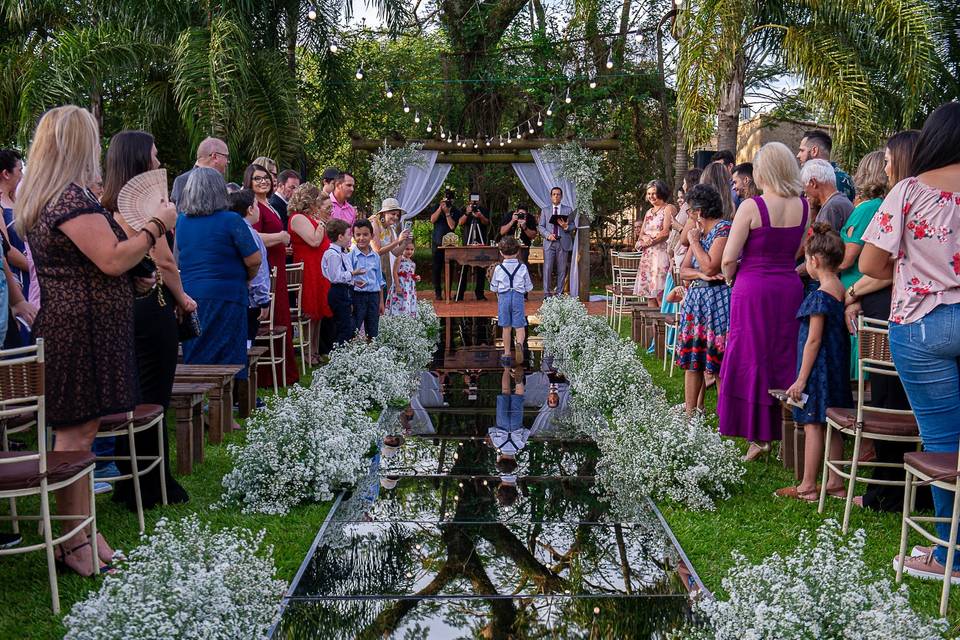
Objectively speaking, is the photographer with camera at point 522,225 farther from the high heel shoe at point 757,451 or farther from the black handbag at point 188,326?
the black handbag at point 188,326

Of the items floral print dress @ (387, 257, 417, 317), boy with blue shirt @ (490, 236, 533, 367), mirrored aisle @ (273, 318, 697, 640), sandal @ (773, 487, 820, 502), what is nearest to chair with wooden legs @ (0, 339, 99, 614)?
mirrored aisle @ (273, 318, 697, 640)

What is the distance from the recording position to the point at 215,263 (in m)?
6.61

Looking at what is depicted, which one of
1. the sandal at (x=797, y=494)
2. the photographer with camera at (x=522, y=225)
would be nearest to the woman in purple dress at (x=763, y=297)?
the sandal at (x=797, y=494)

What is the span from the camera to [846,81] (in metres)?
12.2

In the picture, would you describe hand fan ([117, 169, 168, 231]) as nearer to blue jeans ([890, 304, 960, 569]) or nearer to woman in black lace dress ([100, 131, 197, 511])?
woman in black lace dress ([100, 131, 197, 511])

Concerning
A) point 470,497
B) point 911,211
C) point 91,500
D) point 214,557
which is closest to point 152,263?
point 91,500

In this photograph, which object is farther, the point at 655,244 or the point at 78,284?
the point at 655,244

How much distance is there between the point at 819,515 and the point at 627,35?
63.2 feet

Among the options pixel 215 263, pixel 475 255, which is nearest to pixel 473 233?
pixel 475 255

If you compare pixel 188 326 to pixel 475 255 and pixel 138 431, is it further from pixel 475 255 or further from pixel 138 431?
pixel 475 255

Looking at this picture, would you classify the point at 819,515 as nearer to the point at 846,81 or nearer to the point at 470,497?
the point at 470,497

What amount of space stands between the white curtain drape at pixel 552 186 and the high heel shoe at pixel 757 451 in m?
11.8

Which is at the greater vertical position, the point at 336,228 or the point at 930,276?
the point at 336,228

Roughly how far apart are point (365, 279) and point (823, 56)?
6986 millimetres
